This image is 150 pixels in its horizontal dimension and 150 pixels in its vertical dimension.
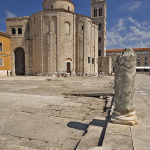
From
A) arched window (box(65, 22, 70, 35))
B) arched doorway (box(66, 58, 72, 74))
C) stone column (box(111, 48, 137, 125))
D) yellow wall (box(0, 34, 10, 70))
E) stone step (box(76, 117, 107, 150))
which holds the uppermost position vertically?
arched window (box(65, 22, 70, 35))

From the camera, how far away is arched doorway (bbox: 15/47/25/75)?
28877 millimetres

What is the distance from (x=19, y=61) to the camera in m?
29.1

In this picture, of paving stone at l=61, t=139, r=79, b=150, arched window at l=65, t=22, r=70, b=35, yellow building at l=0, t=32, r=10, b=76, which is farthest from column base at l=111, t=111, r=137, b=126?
yellow building at l=0, t=32, r=10, b=76

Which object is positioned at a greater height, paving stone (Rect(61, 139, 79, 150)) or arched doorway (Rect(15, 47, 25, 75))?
arched doorway (Rect(15, 47, 25, 75))

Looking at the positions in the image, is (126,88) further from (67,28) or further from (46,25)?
(46,25)

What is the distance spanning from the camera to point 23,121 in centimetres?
358

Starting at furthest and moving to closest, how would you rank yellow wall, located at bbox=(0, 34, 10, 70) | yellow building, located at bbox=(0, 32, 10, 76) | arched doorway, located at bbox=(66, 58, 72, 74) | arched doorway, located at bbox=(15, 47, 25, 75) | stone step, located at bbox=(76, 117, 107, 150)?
arched doorway, located at bbox=(15, 47, 25, 75) → arched doorway, located at bbox=(66, 58, 72, 74) → yellow wall, located at bbox=(0, 34, 10, 70) → yellow building, located at bbox=(0, 32, 10, 76) → stone step, located at bbox=(76, 117, 107, 150)

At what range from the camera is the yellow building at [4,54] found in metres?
25.2

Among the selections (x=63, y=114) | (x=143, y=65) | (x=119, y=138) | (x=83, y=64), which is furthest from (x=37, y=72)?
(x=143, y=65)

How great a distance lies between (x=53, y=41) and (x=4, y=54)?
10.6 metres

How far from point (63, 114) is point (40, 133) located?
1277 millimetres

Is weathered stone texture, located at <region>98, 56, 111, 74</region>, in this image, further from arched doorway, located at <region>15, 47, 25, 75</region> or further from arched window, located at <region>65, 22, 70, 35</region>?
arched doorway, located at <region>15, 47, 25, 75</region>

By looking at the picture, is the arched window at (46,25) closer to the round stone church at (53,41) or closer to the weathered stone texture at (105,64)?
the round stone church at (53,41)

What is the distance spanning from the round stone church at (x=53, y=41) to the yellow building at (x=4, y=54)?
3.31ft
